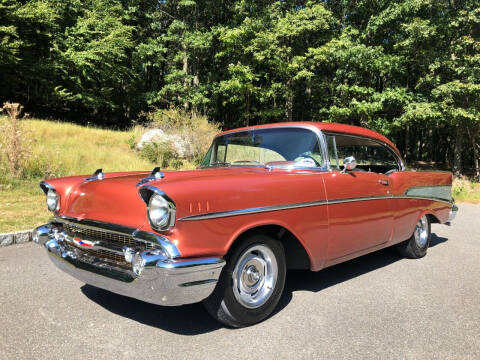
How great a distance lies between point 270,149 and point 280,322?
1.68 m

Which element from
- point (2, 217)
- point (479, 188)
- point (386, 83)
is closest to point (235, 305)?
point (2, 217)

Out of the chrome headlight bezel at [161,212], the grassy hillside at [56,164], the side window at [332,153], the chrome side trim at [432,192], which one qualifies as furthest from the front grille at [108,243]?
the grassy hillside at [56,164]

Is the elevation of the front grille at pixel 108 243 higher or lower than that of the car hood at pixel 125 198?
lower

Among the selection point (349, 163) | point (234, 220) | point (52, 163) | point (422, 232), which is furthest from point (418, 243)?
point (52, 163)

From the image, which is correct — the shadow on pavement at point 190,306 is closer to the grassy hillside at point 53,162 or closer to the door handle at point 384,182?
the door handle at point 384,182

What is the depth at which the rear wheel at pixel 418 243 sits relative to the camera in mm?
4664

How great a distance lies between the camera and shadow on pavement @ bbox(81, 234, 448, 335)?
2766 millimetres

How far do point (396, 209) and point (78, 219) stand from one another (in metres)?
3.31

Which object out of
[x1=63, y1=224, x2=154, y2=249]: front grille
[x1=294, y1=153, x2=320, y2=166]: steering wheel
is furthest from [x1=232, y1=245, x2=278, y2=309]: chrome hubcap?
[x1=294, y1=153, x2=320, y2=166]: steering wheel

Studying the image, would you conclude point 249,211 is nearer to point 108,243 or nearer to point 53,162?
point 108,243

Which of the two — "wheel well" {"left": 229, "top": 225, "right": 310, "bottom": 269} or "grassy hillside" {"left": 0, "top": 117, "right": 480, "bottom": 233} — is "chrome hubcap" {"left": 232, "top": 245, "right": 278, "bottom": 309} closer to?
"wheel well" {"left": 229, "top": 225, "right": 310, "bottom": 269}

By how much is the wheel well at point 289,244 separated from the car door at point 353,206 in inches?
10.6

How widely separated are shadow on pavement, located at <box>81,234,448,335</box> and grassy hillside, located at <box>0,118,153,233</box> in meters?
3.17

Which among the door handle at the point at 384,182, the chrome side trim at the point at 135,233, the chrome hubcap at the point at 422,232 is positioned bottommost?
the chrome hubcap at the point at 422,232
